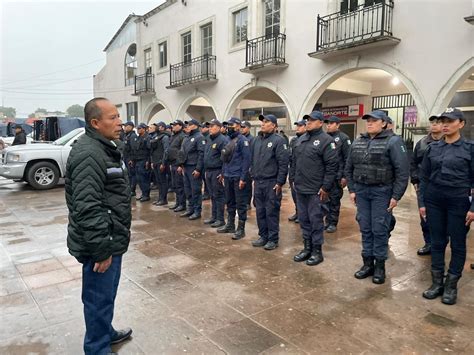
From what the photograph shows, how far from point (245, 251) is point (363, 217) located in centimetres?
172

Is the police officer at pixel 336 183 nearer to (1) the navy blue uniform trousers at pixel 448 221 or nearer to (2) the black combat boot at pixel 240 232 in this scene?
(2) the black combat boot at pixel 240 232

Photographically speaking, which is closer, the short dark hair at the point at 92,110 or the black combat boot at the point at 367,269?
the short dark hair at the point at 92,110

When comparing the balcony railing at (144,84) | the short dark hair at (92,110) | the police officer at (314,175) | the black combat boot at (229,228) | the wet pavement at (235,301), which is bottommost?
the wet pavement at (235,301)

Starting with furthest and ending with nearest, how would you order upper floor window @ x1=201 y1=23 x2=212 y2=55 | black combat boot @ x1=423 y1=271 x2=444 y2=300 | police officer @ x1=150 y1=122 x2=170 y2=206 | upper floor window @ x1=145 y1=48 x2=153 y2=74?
upper floor window @ x1=145 y1=48 x2=153 y2=74 → upper floor window @ x1=201 y1=23 x2=212 y2=55 → police officer @ x1=150 y1=122 x2=170 y2=206 → black combat boot @ x1=423 y1=271 x2=444 y2=300

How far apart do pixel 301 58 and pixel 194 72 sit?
18.5 feet

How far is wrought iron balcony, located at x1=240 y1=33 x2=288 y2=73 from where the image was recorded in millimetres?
11523

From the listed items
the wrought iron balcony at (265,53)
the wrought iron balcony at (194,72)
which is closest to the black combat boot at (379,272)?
the wrought iron balcony at (265,53)

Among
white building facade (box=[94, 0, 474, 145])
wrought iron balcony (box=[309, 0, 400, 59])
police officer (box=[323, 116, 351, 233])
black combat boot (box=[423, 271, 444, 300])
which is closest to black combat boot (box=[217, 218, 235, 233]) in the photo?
police officer (box=[323, 116, 351, 233])

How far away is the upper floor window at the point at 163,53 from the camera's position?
1755 cm

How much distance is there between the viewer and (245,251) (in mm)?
5145

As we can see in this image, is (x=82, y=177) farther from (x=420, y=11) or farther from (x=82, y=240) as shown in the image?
(x=420, y=11)

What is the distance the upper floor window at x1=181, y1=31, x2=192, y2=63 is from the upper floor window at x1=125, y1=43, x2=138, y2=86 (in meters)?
5.42

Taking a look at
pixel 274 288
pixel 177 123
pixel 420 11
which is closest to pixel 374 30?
pixel 420 11

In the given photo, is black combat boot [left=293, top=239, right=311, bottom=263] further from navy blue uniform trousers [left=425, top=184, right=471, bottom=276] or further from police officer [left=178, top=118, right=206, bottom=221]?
police officer [left=178, top=118, right=206, bottom=221]
